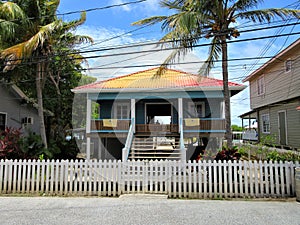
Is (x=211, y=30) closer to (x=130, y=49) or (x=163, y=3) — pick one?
(x=163, y=3)

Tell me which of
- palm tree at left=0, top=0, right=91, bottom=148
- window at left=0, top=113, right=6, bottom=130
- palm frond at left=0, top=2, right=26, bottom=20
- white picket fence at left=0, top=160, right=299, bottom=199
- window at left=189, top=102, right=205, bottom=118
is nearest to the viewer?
white picket fence at left=0, top=160, right=299, bottom=199

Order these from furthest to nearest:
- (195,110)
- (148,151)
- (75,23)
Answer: (195,110)
(75,23)
(148,151)

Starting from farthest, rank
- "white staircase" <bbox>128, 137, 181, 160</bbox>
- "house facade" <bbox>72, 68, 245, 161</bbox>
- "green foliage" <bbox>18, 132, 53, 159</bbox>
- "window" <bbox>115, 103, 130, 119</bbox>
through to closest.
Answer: "window" <bbox>115, 103, 130, 119</bbox>
"house facade" <bbox>72, 68, 245, 161</bbox>
"white staircase" <bbox>128, 137, 181, 160</bbox>
"green foliage" <bbox>18, 132, 53, 159</bbox>

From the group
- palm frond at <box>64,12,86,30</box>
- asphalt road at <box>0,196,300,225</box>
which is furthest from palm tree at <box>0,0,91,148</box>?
asphalt road at <box>0,196,300,225</box>

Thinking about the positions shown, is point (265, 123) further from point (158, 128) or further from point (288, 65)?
point (158, 128)

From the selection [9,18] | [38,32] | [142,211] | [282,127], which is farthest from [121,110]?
[282,127]

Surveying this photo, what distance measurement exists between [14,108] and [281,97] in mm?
16725

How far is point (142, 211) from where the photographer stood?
5.14m

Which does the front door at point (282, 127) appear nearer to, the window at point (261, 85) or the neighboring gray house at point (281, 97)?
the neighboring gray house at point (281, 97)

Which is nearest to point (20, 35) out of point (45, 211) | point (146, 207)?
point (45, 211)

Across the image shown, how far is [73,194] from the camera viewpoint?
6508mm

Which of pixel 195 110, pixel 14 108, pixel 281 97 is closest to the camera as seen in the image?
pixel 14 108

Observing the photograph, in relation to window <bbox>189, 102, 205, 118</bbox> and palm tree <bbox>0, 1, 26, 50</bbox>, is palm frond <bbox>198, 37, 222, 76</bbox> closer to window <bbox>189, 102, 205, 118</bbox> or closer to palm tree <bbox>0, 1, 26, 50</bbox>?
window <bbox>189, 102, 205, 118</bbox>

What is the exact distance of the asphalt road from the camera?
459 centimetres
